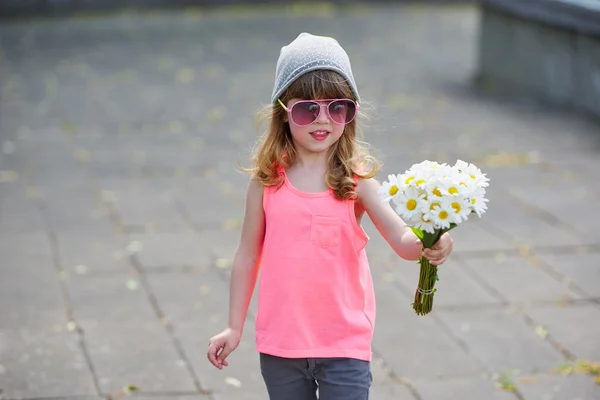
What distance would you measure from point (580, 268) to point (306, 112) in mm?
3351

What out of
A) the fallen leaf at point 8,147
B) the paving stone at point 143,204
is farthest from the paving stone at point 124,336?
the fallen leaf at point 8,147

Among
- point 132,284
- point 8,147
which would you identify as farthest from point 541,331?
point 8,147

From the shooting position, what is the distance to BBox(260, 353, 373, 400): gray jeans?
9.82ft

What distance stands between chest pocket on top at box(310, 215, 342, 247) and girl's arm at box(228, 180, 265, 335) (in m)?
0.22

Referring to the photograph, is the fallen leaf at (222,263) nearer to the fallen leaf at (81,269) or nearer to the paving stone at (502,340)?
the fallen leaf at (81,269)

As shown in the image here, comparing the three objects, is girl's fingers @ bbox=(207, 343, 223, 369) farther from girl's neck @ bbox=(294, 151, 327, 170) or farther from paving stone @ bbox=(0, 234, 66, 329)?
paving stone @ bbox=(0, 234, 66, 329)

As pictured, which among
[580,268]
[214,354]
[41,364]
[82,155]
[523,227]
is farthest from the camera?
[82,155]

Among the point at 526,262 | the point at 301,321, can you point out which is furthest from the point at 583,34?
the point at 301,321

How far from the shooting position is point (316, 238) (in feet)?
9.78

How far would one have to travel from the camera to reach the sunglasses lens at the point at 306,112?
2.97 metres

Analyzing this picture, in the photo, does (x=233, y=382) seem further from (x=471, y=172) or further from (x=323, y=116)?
(x=471, y=172)

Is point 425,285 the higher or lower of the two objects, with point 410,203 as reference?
lower

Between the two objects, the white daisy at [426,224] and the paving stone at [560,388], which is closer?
the white daisy at [426,224]

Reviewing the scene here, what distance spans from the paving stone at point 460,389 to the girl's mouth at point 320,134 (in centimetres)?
168
